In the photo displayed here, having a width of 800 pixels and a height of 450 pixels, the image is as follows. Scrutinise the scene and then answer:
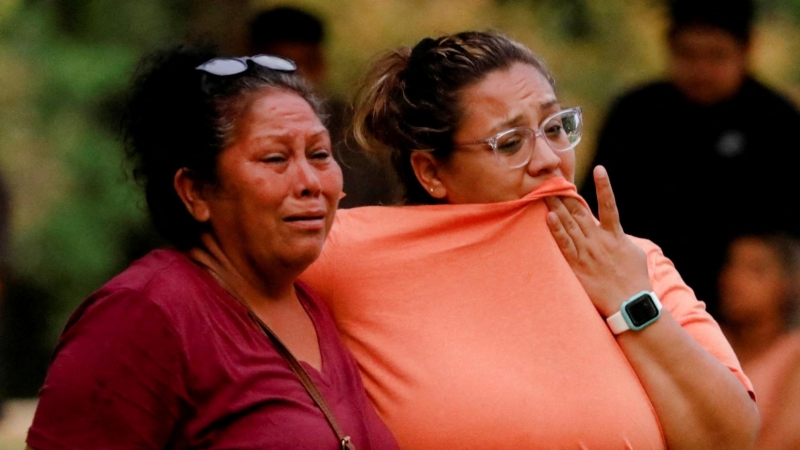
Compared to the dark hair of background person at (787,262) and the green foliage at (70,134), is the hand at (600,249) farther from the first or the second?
the green foliage at (70,134)

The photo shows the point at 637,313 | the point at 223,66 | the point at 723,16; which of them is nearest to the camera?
the point at 223,66

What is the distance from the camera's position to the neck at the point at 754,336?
4.12m

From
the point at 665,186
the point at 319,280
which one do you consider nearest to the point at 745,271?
the point at 665,186

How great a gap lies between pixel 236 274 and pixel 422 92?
2.15 feet

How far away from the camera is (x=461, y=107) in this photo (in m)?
2.65

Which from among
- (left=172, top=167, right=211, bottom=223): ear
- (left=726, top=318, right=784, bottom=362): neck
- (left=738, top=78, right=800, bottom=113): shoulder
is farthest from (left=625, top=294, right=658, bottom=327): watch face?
(left=738, top=78, right=800, bottom=113): shoulder

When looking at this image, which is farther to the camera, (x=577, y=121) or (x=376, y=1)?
(x=376, y=1)

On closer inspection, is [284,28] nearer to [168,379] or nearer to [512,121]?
[512,121]

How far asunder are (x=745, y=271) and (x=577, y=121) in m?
1.80

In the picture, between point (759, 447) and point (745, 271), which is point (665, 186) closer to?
point (745, 271)

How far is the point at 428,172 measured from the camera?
2.77 m

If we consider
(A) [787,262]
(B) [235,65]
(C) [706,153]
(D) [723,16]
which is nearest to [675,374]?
(B) [235,65]

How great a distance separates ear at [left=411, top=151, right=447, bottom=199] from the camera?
108 inches

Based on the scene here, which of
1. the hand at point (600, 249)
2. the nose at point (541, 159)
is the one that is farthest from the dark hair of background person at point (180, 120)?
the hand at point (600, 249)
